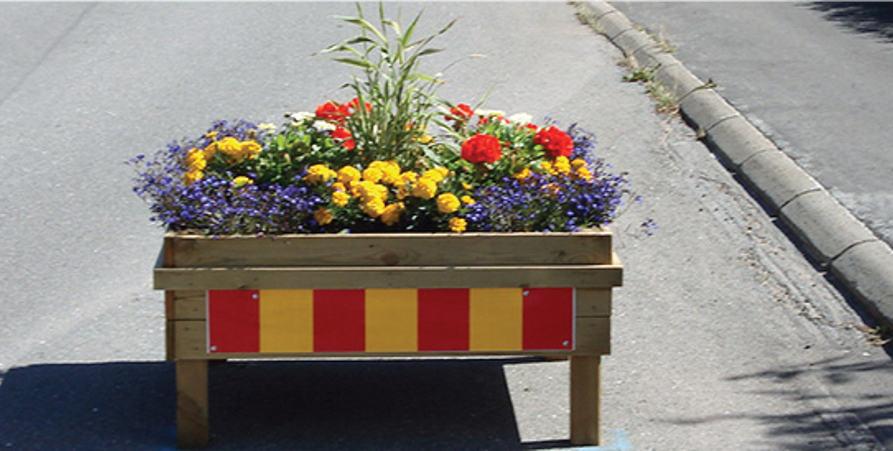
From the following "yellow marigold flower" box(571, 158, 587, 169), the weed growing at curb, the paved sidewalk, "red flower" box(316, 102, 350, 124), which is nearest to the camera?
the paved sidewalk

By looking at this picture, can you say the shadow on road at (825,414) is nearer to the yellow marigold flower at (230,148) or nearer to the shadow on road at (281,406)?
the shadow on road at (281,406)

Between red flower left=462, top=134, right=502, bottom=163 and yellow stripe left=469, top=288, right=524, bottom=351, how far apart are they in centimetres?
56

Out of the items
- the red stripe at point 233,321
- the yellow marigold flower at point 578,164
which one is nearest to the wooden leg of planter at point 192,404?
the red stripe at point 233,321

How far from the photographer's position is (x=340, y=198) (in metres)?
4.34

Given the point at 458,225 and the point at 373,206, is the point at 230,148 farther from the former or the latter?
the point at 458,225

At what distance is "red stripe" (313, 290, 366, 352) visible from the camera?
4.29 m

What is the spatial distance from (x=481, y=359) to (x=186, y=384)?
147 centimetres

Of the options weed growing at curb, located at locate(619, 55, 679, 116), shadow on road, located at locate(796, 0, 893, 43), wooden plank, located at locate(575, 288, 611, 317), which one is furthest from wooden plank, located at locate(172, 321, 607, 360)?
shadow on road, located at locate(796, 0, 893, 43)

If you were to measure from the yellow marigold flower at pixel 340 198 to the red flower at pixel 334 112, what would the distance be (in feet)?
2.07

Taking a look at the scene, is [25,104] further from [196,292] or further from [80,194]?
[196,292]

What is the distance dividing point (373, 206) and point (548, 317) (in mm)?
720

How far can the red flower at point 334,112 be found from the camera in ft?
16.2

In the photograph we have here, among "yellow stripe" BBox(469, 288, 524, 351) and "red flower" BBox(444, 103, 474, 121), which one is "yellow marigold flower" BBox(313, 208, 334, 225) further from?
"red flower" BBox(444, 103, 474, 121)

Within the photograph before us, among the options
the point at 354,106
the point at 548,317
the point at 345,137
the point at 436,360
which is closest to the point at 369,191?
the point at 345,137
